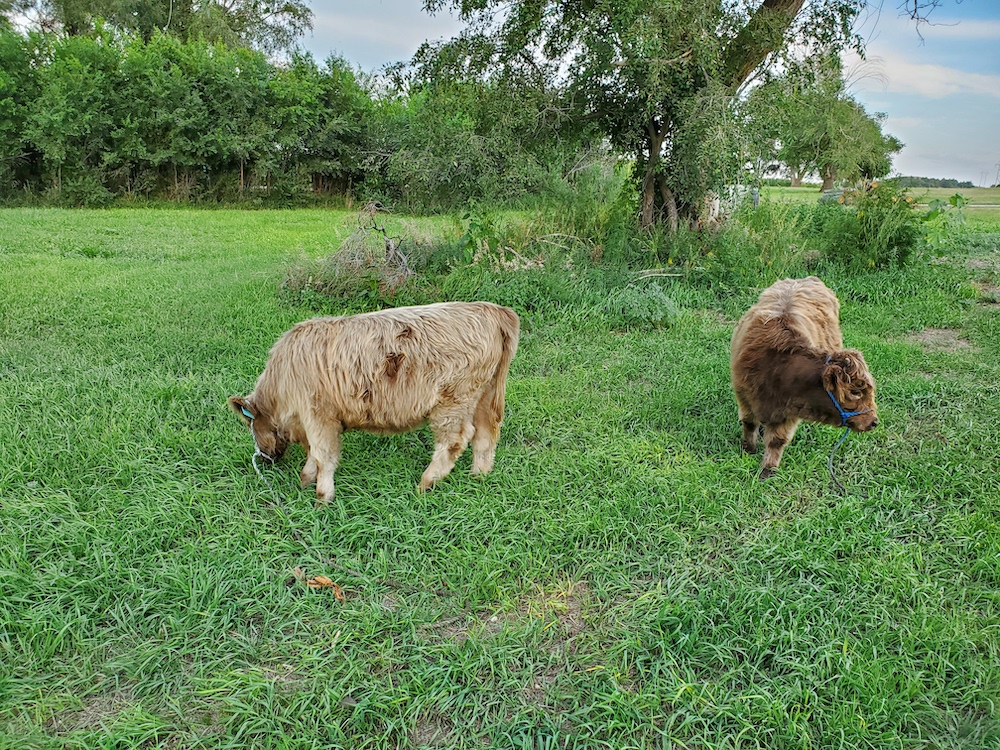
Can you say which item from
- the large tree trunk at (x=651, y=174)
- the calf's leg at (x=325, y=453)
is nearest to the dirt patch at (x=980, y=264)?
the large tree trunk at (x=651, y=174)

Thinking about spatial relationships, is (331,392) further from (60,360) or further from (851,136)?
(851,136)

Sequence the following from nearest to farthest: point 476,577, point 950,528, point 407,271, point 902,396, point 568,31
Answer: point 476,577 → point 950,528 → point 902,396 → point 407,271 → point 568,31

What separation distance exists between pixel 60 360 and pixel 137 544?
3521mm

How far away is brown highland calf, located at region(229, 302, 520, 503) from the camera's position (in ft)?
12.9

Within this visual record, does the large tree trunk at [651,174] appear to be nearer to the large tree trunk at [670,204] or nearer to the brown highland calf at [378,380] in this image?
the large tree trunk at [670,204]

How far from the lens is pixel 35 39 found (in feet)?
69.6

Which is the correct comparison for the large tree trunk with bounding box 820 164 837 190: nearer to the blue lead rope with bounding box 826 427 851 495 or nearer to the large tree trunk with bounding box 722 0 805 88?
the large tree trunk with bounding box 722 0 805 88

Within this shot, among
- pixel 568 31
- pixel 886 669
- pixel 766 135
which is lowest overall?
pixel 886 669

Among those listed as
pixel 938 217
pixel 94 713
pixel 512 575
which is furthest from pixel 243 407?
pixel 938 217

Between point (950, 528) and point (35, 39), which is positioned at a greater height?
point (35, 39)

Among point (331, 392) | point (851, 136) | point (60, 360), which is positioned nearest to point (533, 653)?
point (331, 392)

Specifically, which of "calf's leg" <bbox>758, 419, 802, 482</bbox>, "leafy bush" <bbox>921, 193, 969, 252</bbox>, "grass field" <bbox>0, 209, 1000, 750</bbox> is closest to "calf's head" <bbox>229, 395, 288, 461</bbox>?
"grass field" <bbox>0, 209, 1000, 750</bbox>

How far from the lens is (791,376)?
4348mm

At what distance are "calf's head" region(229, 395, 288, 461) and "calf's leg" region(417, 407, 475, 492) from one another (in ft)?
3.33
